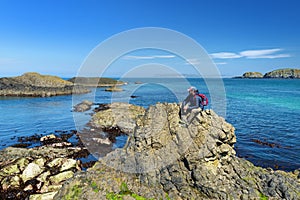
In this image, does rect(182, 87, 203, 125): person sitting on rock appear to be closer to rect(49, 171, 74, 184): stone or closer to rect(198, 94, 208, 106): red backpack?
rect(198, 94, 208, 106): red backpack

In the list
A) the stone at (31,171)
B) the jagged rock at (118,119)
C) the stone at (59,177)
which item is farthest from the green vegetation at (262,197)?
the jagged rock at (118,119)

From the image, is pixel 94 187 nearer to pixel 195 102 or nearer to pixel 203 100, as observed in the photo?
pixel 195 102

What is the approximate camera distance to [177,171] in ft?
33.7

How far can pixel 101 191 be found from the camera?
9.71 meters

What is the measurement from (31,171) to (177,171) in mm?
11705

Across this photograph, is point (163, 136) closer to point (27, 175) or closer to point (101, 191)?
point (101, 191)

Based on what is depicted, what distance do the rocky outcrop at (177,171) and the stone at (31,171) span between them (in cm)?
666

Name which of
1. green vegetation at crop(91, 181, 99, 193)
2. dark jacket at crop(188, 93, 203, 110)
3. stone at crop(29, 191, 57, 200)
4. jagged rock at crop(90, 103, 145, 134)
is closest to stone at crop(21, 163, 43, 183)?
stone at crop(29, 191, 57, 200)

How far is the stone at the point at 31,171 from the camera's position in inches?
605

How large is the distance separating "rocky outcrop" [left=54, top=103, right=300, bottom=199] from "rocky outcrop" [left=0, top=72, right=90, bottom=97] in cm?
7757

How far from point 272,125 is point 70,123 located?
3427 cm

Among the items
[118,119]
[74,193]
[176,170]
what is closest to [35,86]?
[118,119]

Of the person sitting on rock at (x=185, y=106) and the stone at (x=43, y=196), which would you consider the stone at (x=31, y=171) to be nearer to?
Result: the stone at (x=43, y=196)

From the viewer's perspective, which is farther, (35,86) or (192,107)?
(35,86)
